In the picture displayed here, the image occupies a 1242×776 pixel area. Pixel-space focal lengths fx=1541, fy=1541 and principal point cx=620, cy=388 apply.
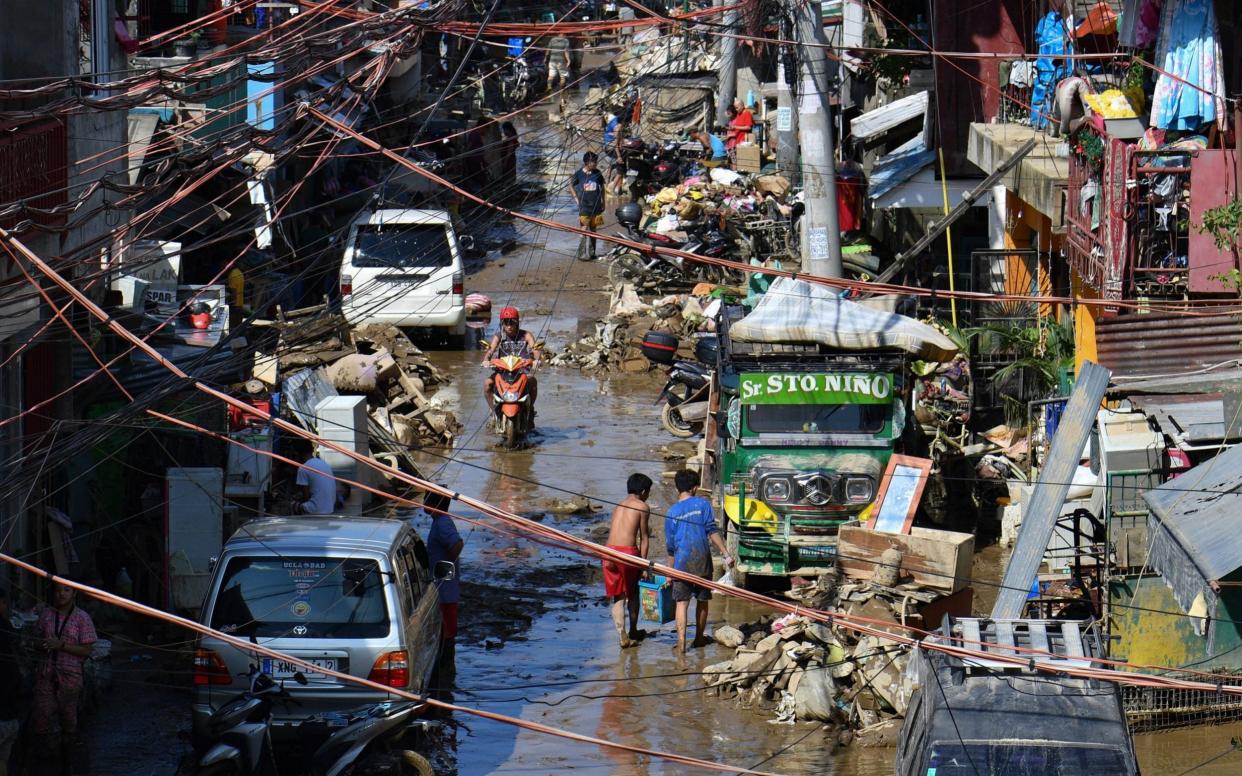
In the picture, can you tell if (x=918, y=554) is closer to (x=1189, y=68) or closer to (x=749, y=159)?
(x=1189, y=68)

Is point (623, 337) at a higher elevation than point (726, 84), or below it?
below

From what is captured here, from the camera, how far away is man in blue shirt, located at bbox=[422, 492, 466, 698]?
11.6 m

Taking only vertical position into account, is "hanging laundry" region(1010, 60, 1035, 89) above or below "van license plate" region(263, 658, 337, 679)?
above

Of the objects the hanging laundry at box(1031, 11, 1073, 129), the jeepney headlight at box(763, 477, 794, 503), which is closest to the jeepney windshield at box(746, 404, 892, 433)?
the jeepney headlight at box(763, 477, 794, 503)

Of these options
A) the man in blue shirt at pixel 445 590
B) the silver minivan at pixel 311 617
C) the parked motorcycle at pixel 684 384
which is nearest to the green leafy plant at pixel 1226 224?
the man in blue shirt at pixel 445 590

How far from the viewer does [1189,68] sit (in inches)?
599

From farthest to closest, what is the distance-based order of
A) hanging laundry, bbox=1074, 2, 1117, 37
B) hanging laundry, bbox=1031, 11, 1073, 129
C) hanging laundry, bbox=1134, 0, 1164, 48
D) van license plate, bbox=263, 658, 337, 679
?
hanging laundry, bbox=1031, 11, 1073, 129 < hanging laundry, bbox=1074, 2, 1117, 37 < hanging laundry, bbox=1134, 0, 1164, 48 < van license plate, bbox=263, 658, 337, 679

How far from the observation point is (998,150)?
2031 cm

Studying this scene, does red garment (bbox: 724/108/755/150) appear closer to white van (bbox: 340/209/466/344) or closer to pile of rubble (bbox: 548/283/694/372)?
pile of rubble (bbox: 548/283/694/372)

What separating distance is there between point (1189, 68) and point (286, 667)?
35.4 ft

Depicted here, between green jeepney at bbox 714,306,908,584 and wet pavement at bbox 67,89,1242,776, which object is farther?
green jeepney at bbox 714,306,908,584

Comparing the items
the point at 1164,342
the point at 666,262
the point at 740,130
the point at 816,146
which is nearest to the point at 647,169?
the point at 740,130

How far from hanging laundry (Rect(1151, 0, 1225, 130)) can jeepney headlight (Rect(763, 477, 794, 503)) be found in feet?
18.0

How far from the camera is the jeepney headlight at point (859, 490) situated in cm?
1388
